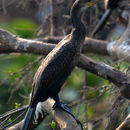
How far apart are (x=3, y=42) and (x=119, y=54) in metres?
1.08

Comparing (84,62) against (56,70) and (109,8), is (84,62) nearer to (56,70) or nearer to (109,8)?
(56,70)

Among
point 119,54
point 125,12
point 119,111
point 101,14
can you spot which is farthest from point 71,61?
point 101,14

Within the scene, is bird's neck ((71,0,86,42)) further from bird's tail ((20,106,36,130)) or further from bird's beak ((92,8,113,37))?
bird's beak ((92,8,113,37))

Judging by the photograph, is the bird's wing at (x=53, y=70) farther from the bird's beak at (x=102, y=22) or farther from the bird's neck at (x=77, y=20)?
the bird's beak at (x=102, y=22)

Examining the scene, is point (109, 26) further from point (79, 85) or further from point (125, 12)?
point (79, 85)

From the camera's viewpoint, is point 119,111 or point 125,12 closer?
point 119,111

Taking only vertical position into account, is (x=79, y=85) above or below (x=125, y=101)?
below

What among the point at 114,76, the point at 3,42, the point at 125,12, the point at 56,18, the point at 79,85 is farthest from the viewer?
the point at 79,85

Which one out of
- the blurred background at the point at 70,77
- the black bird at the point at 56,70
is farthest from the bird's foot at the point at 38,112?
the blurred background at the point at 70,77

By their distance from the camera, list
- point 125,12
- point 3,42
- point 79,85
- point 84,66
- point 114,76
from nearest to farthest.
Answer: point 114,76, point 84,66, point 3,42, point 125,12, point 79,85

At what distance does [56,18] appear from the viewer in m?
6.28

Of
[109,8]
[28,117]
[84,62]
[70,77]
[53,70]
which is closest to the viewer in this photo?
[28,117]

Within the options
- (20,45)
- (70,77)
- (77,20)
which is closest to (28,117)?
(77,20)

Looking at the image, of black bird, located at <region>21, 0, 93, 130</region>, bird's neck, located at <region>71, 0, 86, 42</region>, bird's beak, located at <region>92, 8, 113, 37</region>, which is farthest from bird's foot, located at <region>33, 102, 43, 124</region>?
bird's beak, located at <region>92, 8, 113, 37</region>
